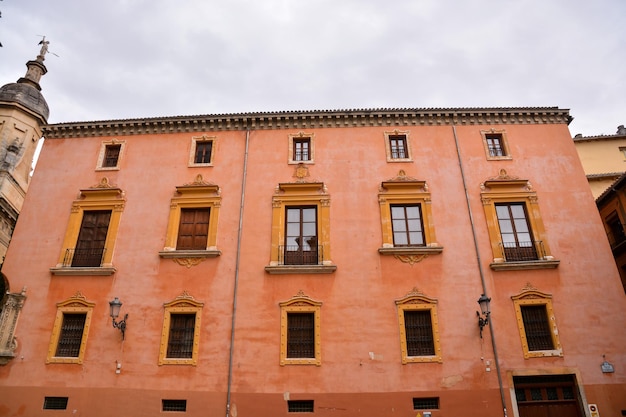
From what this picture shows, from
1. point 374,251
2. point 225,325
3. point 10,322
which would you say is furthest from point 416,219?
point 10,322

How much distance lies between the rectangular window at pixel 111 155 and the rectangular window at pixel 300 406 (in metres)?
12.4

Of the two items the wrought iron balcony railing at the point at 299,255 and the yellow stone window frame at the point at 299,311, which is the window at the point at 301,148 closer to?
the wrought iron balcony railing at the point at 299,255

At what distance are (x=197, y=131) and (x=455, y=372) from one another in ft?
46.3

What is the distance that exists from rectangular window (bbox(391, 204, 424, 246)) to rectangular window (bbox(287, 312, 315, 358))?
4.40m

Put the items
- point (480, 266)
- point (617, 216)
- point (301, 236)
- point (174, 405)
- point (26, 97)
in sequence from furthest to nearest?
point (26, 97) → point (617, 216) → point (301, 236) → point (480, 266) → point (174, 405)

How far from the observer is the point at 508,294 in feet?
48.5

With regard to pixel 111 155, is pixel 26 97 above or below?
above

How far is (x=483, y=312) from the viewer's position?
1357 centimetres

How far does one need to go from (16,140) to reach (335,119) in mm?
19569

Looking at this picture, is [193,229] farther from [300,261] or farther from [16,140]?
[16,140]

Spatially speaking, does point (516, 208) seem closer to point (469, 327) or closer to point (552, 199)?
point (552, 199)

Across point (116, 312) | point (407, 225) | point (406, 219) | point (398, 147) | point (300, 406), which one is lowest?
point (300, 406)

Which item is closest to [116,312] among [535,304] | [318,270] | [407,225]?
[318,270]

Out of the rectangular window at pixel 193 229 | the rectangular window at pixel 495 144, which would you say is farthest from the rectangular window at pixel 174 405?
the rectangular window at pixel 495 144
